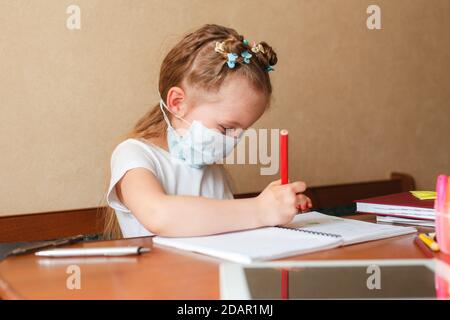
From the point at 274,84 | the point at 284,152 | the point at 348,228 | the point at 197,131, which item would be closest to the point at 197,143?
the point at 197,131

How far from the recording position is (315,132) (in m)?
2.17

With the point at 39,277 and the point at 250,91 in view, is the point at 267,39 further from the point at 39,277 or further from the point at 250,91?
the point at 39,277

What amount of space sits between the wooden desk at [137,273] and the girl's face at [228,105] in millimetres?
432

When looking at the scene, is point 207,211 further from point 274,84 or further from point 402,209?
point 274,84

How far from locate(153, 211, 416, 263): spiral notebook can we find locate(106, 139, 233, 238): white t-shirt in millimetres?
265

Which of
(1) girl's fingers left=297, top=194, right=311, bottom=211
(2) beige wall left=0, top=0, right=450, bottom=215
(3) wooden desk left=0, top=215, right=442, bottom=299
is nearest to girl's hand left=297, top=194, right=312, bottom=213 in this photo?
(1) girl's fingers left=297, top=194, right=311, bottom=211

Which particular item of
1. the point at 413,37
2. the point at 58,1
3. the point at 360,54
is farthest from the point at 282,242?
the point at 413,37

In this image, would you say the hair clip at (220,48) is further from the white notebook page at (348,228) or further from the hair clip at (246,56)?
the white notebook page at (348,228)

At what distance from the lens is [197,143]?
4.32 feet

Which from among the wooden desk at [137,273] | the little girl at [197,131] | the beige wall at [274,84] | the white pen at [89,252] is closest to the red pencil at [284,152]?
the little girl at [197,131]

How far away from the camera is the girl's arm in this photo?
1.00 meters

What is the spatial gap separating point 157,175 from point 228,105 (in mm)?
230

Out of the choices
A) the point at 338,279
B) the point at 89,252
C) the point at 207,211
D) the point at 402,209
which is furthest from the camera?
the point at 402,209

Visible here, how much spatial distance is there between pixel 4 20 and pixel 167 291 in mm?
1160
